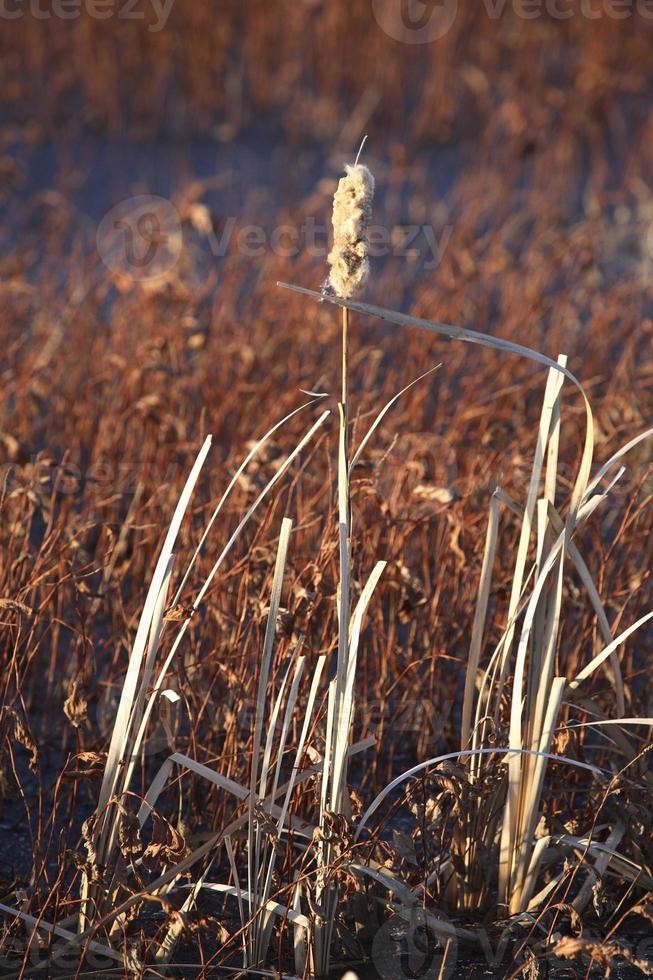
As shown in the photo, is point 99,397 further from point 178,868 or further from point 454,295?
point 178,868

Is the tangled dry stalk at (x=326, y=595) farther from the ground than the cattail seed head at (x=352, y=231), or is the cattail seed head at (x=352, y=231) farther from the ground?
the cattail seed head at (x=352, y=231)

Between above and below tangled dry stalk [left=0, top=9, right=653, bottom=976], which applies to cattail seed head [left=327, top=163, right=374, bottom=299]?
above

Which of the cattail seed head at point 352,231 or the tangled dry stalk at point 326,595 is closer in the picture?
the cattail seed head at point 352,231

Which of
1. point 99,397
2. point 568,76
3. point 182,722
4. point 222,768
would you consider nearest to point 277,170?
point 568,76

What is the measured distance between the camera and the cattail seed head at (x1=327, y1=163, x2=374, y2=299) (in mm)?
1230

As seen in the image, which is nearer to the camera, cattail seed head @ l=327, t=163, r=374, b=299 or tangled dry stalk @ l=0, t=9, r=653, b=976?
cattail seed head @ l=327, t=163, r=374, b=299

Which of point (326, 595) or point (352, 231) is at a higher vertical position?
point (352, 231)

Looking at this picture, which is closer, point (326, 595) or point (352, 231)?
point (352, 231)

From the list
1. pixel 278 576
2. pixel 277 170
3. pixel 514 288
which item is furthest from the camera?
pixel 277 170

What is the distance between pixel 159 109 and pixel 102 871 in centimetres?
525

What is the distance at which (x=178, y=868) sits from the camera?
1.58m

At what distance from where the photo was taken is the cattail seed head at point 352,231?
4.04 feet

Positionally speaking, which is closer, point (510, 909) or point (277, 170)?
point (510, 909)

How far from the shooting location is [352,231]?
1.23 metres
